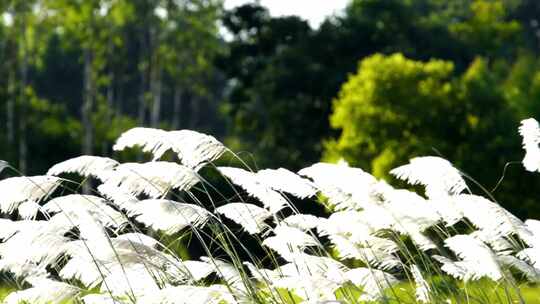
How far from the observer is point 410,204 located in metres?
4.70

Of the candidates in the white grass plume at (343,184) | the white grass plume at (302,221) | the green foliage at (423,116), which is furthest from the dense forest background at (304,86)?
the white grass plume at (343,184)

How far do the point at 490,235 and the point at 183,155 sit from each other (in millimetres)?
1483

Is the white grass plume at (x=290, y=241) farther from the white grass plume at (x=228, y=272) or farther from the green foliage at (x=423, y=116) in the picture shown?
the green foliage at (x=423, y=116)

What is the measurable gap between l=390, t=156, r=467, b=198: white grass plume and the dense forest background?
2040 centimetres

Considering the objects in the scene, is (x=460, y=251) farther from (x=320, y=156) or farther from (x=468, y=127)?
(x=320, y=156)

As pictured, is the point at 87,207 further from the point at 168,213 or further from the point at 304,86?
the point at 304,86

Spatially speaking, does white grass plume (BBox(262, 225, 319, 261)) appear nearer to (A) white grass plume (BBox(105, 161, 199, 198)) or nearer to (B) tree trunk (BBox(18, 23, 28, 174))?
(A) white grass plume (BBox(105, 161, 199, 198))

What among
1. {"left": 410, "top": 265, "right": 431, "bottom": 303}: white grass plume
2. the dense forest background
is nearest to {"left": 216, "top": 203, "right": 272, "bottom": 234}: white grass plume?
{"left": 410, "top": 265, "right": 431, "bottom": 303}: white grass plume

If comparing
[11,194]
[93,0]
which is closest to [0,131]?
[93,0]

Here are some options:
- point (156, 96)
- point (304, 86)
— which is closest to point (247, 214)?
point (156, 96)

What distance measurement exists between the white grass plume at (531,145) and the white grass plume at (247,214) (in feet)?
4.23

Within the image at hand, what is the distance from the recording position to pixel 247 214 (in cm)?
524

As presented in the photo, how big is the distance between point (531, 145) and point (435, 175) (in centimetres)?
44

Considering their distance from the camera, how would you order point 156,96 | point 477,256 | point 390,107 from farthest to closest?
point 156,96
point 390,107
point 477,256
